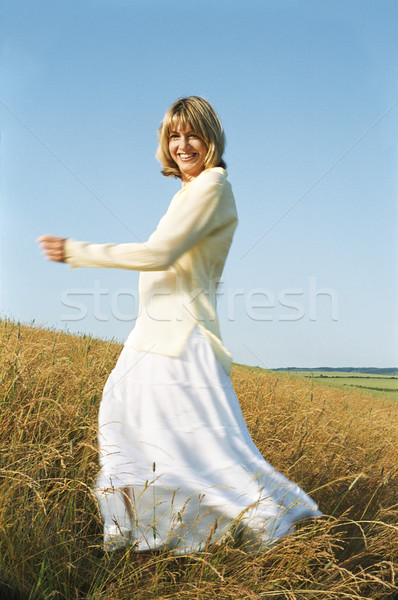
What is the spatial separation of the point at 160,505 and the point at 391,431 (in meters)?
3.57

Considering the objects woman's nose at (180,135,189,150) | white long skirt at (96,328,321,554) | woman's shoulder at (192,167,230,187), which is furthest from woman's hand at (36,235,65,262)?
woman's nose at (180,135,189,150)

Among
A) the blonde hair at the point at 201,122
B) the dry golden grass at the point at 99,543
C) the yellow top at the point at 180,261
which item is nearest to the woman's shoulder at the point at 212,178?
the yellow top at the point at 180,261

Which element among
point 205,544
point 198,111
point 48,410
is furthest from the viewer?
point 48,410

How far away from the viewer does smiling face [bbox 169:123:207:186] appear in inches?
85.4

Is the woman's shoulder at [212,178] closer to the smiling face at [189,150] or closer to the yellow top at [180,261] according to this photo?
the yellow top at [180,261]

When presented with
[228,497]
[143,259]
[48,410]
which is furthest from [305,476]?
[143,259]

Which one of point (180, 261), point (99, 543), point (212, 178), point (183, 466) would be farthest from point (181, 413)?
point (212, 178)

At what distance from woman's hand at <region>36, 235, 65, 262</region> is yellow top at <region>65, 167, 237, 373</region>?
0.08 feet

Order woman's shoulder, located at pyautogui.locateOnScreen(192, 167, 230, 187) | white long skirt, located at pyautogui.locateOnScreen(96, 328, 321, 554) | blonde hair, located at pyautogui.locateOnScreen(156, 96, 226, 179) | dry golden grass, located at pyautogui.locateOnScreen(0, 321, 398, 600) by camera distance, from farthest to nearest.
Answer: blonde hair, located at pyautogui.locateOnScreen(156, 96, 226, 179) < woman's shoulder, located at pyautogui.locateOnScreen(192, 167, 230, 187) < white long skirt, located at pyautogui.locateOnScreen(96, 328, 321, 554) < dry golden grass, located at pyautogui.locateOnScreen(0, 321, 398, 600)

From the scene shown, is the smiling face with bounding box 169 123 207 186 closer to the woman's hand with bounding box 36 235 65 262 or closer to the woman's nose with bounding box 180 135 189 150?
the woman's nose with bounding box 180 135 189 150

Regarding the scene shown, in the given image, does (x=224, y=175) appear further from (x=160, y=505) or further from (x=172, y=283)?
(x=160, y=505)

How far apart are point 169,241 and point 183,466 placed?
82 centimetres

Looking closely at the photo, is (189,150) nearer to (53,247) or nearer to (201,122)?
(201,122)

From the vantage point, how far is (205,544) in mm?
1797
